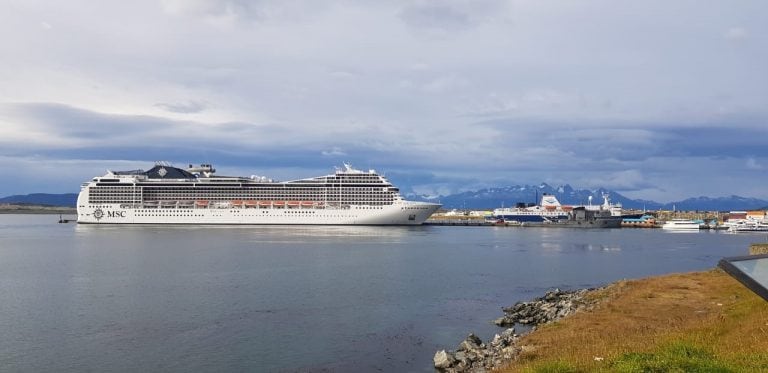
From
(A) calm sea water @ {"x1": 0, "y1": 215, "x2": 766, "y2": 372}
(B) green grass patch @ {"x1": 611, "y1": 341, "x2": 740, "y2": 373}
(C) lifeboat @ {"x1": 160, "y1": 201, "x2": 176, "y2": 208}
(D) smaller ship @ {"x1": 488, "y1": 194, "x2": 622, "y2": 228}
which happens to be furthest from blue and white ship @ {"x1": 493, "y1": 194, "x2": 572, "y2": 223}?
(B) green grass patch @ {"x1": 611, "y1": 341, "x2": 740, "y2": 373}

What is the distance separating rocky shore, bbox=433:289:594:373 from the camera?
16844 millimetres

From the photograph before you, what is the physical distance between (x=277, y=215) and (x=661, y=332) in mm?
92584

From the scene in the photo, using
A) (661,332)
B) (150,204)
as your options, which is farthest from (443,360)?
(150,204)

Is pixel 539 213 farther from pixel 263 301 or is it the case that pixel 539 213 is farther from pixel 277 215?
pixel 263 301

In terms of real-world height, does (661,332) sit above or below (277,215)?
below

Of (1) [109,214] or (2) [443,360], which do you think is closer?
(2) [443,360]

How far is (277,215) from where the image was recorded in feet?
343

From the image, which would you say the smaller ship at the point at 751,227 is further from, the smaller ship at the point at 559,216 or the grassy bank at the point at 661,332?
the grassy bank at the point at 661,332

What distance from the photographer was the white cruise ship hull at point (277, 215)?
103312 mm

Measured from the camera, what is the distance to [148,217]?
105625 mm

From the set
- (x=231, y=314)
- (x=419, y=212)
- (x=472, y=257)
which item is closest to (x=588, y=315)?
(x=231, y=314)

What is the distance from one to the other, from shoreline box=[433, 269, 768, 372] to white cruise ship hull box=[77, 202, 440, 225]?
7298 centimetres

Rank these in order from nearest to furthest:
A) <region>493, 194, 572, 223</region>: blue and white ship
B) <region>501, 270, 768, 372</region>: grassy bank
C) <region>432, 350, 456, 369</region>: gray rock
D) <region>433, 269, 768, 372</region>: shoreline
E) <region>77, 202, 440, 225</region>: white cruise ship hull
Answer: <region>501, 270, 768, 372</region>: grassy bank < <region>433, 269, 768, 372</region>: shoreline < <region>432, 350, 456, 369</region>: gray rock < <region>77, 202, 440, 225</region>: white cruise ship hull < <region>493, 194, 572, 223</region>: blue and white ship

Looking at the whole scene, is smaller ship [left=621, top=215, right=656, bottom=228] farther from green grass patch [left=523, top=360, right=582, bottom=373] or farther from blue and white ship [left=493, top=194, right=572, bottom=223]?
green grass patch [left=523, top=360, right=582, bottom=373]
